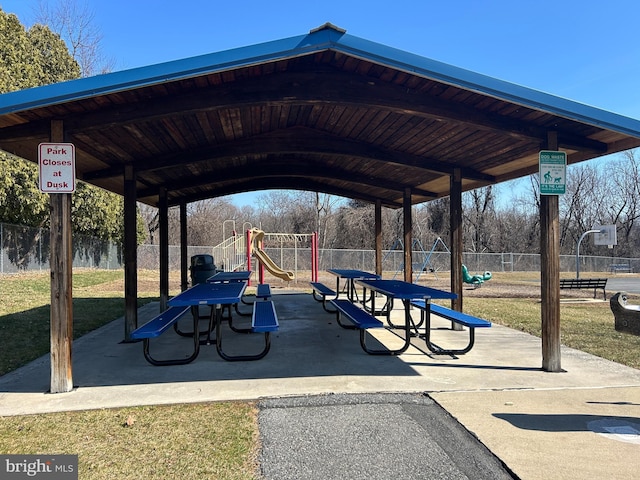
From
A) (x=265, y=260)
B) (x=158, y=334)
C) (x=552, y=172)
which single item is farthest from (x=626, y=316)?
(x=265, y=260)

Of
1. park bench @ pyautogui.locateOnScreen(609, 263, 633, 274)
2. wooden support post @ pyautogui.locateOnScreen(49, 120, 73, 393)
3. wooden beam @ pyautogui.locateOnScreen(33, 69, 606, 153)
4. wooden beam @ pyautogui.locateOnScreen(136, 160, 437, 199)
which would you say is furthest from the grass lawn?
park bench @ pyautogui.locateOnScreen(609, 263, 633, 274)

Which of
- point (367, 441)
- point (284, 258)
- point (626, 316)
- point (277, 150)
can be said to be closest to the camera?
point (367, 441)

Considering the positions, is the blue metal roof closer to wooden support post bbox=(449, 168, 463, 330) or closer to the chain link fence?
wooden support post bbox=(449, 168, 463, 330)

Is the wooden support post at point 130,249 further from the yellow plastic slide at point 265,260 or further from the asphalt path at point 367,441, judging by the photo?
the yellow plastic slide at point 265,260

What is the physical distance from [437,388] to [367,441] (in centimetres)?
149

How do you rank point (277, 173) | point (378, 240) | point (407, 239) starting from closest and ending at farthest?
point (277, 173) → point (407, 239) → point (378, 240)

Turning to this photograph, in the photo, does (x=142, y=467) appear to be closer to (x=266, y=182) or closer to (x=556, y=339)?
(x=556, y=339)

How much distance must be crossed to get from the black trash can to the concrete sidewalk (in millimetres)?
5081

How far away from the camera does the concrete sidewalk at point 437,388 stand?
3.12m

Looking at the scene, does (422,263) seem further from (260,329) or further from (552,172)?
(260,329)

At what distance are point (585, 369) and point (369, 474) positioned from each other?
12.4ft

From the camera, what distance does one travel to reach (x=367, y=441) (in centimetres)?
322

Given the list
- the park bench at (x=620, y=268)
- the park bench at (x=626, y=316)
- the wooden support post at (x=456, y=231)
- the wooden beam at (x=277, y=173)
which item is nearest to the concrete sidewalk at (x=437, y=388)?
the park bench at (x=626, y=316)

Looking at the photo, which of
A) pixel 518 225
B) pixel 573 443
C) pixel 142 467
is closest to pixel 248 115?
pixel 142 467
